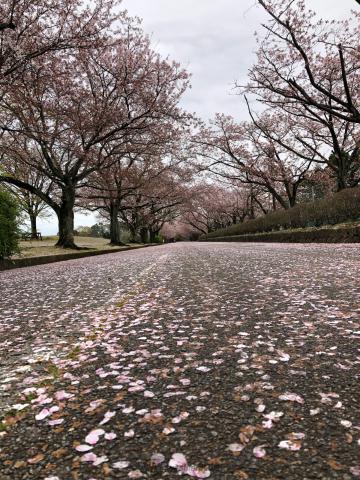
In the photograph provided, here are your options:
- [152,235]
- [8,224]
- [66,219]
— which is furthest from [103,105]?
[152,235]

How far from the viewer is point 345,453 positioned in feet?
3.77

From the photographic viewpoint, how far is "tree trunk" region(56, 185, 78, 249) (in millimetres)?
23125

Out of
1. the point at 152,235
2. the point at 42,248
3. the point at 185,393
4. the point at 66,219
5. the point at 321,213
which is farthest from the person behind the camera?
the point at 152,235

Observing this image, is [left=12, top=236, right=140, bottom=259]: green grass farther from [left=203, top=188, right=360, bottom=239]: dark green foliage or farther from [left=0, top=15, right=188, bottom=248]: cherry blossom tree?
[left=203, top=188, right=360, bottom=239]: dark green foliage

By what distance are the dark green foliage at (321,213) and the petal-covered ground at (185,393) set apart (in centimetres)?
1495

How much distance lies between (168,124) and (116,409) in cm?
2408

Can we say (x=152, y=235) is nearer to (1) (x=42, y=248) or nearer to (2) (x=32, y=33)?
(1) (x=42, y=248)

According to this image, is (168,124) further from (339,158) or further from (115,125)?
(339,158)

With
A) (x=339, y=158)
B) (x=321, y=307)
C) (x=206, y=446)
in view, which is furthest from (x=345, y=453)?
(x=339, y=158)

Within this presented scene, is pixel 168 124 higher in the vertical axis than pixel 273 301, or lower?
higher

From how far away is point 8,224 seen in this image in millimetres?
11039

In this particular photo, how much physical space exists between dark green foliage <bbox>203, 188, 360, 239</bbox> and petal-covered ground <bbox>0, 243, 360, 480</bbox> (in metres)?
15.0

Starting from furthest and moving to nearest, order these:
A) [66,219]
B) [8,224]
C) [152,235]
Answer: [152,235]
[66,219]
[8,224]

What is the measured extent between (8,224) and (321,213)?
15.6m
